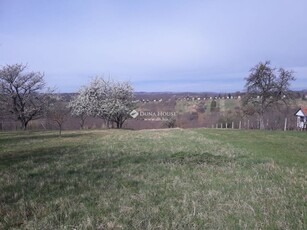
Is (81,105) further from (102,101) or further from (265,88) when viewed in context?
(265,88)

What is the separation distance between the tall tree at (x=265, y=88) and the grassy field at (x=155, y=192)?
2736 cm

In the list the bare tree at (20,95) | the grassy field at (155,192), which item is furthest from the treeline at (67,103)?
the grassy field at (155,192)

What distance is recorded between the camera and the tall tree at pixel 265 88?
35.6 metres

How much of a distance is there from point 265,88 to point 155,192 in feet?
106

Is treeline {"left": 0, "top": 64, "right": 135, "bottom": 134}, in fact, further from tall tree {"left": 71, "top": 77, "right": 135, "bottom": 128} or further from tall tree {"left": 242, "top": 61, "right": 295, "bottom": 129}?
tall tree {"left": 242, "top": 61, "right": 295, "bottom": 129}

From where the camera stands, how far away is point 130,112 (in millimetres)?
33844

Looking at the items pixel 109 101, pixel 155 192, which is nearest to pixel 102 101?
pixel 109 101

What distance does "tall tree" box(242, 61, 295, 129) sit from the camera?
117ft

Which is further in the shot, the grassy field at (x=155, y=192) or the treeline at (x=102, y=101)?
the treeline at (x=102, y=101)

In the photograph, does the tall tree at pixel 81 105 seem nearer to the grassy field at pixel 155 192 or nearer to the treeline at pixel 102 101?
the treeline at pixel 102 101

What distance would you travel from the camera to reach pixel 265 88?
3584 centimetres

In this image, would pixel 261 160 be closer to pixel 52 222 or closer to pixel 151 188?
pixel 151 188

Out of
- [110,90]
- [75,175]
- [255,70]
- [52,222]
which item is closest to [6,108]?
[110,90]

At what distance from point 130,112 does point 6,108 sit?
516 inches
